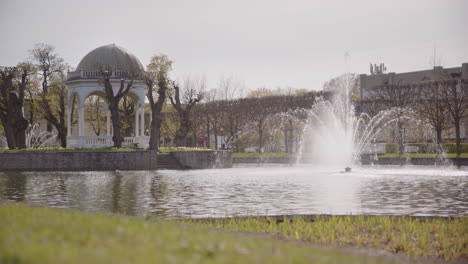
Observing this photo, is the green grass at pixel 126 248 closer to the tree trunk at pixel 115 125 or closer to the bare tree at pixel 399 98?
the tree trunk at pixel 115 125

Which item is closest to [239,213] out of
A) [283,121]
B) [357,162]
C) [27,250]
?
[27,250]

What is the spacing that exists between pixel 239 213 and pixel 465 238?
5025 millimetres

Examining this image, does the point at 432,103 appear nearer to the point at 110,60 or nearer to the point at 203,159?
the point at 203,159

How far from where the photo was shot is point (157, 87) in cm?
5216

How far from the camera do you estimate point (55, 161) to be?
114ft

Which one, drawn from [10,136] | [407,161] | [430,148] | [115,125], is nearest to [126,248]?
[115,125]

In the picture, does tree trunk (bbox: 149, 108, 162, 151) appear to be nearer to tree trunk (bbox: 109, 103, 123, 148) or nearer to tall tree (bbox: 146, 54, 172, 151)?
tall tree (bbox: 146, 54, 172, 151)

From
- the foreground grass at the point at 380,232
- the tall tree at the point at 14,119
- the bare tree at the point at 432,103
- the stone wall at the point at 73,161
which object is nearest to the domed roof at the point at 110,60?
the tall tree at the point at 14,119

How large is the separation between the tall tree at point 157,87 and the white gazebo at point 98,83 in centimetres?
147

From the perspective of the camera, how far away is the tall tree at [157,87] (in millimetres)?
40438

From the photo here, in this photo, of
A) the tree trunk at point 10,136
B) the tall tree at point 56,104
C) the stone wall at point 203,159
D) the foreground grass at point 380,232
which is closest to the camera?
the foreground grass at point 380,232

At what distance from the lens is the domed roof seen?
4516cm

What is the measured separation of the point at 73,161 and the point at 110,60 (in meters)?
13.4

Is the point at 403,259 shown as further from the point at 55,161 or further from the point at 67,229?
the point at 55,161
